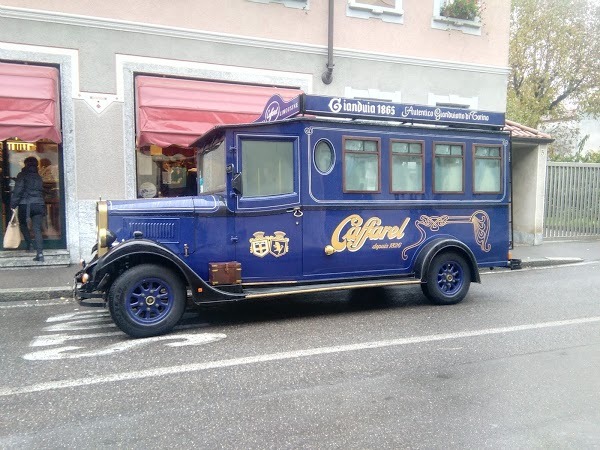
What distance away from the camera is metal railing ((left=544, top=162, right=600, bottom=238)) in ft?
48.4

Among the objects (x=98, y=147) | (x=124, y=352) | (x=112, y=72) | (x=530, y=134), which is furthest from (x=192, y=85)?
(x=530, y=134)

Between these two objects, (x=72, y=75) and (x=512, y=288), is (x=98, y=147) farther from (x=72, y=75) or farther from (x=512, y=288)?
(x=512, y=288)

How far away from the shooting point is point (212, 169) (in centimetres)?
675

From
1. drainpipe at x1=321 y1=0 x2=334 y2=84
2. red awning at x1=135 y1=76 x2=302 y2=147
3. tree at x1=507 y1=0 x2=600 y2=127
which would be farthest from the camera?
tree at x1=507 y1=0 x2=600 y2=127

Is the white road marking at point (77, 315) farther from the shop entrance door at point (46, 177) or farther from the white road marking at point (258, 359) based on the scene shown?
the shop entrance door at point (46, 177)

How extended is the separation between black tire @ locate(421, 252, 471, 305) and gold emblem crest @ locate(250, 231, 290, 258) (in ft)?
7.07

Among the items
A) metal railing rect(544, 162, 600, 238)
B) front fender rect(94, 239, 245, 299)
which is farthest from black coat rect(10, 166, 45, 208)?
metal railing rect(544, 162, 600, 238)

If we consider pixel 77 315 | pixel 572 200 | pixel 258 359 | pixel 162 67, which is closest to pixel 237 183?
pixel 258 359

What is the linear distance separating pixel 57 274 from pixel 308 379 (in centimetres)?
655

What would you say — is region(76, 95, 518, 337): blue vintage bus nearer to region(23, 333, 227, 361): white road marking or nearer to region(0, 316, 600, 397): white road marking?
region(23, 333, 227, 361): white road marking

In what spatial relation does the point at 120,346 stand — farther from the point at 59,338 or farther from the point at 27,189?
the point at 27,189

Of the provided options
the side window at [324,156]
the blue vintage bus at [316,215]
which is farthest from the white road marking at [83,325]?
the side window at [324,156]

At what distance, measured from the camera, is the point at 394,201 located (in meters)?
7.04

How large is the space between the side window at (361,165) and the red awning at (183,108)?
4541 mm
